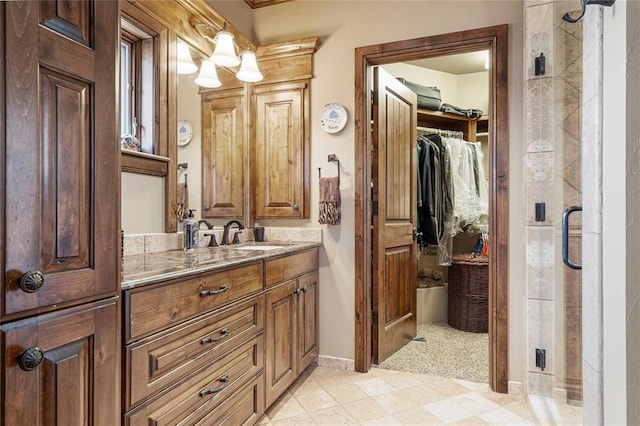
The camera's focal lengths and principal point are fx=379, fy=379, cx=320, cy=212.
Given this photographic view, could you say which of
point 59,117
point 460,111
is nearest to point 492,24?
point 460,111

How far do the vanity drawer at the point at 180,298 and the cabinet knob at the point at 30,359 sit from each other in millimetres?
296

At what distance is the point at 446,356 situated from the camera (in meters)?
2.93

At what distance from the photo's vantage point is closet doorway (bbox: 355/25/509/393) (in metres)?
2.32

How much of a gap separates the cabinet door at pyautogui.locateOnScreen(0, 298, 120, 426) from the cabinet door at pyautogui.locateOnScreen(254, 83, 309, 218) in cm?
183

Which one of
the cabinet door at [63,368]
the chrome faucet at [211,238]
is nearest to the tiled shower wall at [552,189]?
the cabinet door at [63,368]

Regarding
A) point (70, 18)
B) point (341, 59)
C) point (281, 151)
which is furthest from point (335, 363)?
point (70, 18)

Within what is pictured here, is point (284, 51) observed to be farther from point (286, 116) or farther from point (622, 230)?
point (622, 230)

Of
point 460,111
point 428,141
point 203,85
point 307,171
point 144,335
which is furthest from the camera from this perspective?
point 460,111

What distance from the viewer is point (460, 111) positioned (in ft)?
13.3

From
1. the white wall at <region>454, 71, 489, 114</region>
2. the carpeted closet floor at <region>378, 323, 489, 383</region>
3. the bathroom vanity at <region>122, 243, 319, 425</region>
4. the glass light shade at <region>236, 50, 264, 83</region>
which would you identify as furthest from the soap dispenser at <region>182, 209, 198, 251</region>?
the white wall at <region>454, 71, 489, 114</region>

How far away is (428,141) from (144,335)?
10.1 feet

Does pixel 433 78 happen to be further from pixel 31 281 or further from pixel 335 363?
pixel 31 281

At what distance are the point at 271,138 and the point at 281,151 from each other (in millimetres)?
130

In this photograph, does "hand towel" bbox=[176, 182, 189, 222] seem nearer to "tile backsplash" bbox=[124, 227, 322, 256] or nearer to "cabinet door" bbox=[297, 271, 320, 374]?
"tile backsplash" bbox=[124, 227, 322, 256]
